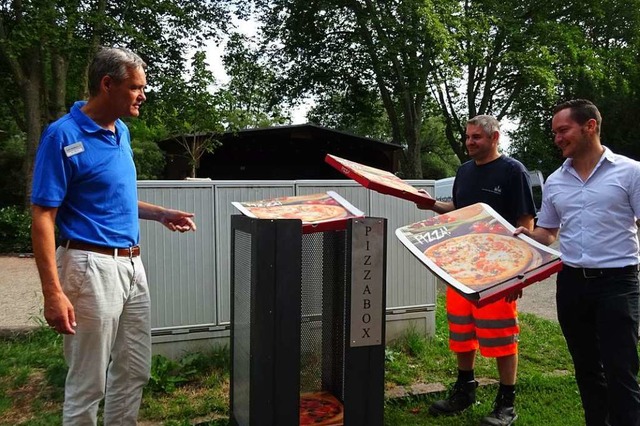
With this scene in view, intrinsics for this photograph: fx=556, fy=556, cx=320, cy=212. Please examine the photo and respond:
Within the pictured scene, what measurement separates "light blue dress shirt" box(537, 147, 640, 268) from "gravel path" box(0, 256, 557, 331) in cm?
403

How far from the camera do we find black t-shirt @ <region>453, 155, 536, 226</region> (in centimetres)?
340

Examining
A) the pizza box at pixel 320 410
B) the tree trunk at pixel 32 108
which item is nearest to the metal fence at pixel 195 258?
the pizza box at pixel 320 410

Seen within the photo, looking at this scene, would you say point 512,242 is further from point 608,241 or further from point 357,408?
point 357,408

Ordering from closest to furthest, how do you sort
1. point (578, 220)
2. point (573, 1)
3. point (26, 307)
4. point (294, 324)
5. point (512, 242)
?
1. point (294, 324)
2. point (512, 242)
3. point (578, 220)
4. point (26, 307)
5. point (573, 1)

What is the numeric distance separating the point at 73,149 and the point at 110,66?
41cm

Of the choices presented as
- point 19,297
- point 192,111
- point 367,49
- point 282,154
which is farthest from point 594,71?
point 19,297

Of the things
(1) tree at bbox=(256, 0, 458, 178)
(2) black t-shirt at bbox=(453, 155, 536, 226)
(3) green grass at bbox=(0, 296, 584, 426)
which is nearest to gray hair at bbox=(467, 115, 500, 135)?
(2) black t-shirt at bbox=(453, 155, 536, 226)

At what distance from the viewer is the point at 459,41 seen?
18062 mm

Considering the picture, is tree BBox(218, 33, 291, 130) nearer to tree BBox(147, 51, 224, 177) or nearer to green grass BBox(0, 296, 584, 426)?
→ tree BBox(147, 51, 224, 177)

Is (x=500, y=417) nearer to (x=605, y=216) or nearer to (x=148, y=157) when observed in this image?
(x=605, y=216)

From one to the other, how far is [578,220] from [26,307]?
6164mm

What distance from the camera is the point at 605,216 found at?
109 inches

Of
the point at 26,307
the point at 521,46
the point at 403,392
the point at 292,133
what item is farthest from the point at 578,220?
the point at 521,46

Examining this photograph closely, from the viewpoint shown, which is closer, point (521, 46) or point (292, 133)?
point (292, 133)
